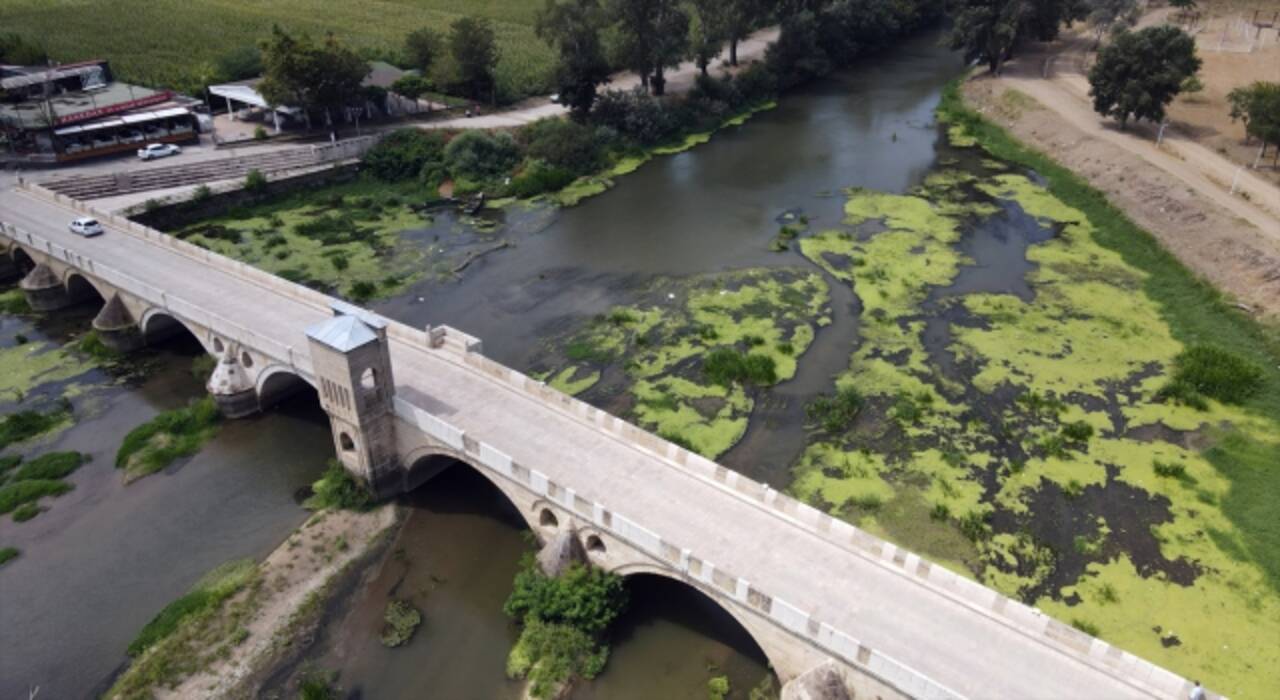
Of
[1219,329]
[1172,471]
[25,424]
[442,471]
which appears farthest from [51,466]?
[1219,329]

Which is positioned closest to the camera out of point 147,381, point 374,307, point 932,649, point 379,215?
point 932,649

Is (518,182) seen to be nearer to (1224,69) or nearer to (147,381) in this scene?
(147,381)

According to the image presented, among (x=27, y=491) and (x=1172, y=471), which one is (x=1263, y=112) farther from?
(x=27, y=491)

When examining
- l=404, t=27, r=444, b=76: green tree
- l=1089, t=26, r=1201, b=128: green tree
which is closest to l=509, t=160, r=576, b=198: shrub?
l=404, t=27, r=444, b=76: green tree

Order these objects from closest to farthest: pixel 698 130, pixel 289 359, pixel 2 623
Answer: pixel 2 623, pixel 289 359, pixel 698 130

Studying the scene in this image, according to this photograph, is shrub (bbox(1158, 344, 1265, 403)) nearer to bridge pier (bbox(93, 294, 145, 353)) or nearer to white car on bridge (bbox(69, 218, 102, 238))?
bridge pier (bbox(93, 294, 145, 353))

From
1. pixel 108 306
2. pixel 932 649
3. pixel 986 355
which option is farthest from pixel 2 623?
pixel 986 355
